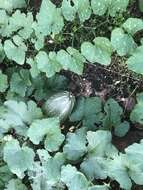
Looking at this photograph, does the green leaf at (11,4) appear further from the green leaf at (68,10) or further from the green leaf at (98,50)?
the green leaf at (98,50)

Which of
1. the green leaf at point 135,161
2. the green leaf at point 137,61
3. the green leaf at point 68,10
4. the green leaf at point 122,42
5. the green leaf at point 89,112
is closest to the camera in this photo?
the green leaf at point 135,161

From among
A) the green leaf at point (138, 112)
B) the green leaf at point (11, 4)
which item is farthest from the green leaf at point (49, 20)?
the green leaf at point (138, 112)

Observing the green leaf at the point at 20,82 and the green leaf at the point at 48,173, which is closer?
the green leaf at the point at 48,173

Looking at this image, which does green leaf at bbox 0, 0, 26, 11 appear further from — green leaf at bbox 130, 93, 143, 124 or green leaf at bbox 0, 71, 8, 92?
green leaf at bbox 130, 93, 143, 124

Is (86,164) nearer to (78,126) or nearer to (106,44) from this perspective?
(78,126)

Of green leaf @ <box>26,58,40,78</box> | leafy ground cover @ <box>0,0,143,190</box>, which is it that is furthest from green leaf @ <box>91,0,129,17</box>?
green leaf @ <box>26,58,40,78</box>

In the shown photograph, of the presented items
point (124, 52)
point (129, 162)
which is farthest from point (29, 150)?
point (124, 52)
